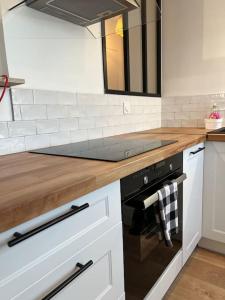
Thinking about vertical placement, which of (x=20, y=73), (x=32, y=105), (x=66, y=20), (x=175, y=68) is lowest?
(x=32, y=105)

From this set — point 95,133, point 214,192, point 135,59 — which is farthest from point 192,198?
point 135,59

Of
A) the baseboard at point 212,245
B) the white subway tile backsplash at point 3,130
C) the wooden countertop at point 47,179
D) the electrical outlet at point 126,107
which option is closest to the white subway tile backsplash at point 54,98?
the white subway tile backsplash at point 3,130

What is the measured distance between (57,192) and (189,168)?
107cm

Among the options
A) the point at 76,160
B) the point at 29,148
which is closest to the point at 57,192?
the point at 76,160

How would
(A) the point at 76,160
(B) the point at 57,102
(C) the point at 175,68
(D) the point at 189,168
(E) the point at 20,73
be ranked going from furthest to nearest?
(C) the point at 175,68 < (D) the point at 189,168 < (B) the point at 57,102 < (E) the point at 20,73 < (A) the point at 76,160

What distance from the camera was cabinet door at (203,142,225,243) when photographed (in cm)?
157

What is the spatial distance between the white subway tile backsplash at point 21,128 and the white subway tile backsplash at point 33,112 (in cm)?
3

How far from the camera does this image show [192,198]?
151cm

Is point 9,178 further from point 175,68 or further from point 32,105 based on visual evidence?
point 175,68

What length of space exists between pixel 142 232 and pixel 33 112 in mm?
811

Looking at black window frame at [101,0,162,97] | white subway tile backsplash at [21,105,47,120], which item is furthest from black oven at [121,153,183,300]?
black window frame at [101,0,162,97]

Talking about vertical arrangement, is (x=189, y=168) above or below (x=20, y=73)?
below

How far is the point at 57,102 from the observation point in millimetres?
1317

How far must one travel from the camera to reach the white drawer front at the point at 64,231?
50 centimetres
